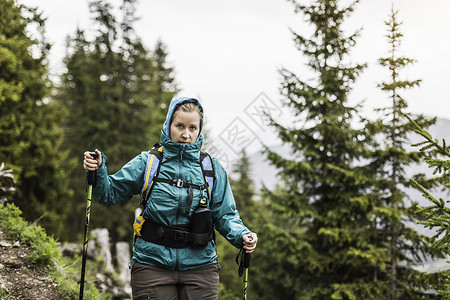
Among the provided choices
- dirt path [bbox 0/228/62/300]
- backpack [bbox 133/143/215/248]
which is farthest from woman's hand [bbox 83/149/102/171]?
dirt path [bbox 0/228/62/300]

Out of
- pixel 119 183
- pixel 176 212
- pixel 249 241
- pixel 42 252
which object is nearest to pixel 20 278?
pixel 42 252

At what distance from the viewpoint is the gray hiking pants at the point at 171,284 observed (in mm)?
2850

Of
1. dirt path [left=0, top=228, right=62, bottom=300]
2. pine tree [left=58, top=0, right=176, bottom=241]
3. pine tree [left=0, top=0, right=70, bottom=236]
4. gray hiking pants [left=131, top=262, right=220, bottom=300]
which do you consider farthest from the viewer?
pine tree [left=58, top=0, right=176, bottom=241]

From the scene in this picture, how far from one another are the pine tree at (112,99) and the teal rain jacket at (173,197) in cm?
1863

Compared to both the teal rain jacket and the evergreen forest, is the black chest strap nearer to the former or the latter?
the teal rain jacket

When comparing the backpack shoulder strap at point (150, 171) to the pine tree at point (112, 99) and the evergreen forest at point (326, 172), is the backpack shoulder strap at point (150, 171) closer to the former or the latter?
the evergreen forest at point (326, 172)

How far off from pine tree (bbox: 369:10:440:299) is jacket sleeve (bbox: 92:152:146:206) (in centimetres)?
831

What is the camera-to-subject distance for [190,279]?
295cm

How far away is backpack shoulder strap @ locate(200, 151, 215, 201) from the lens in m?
3.20

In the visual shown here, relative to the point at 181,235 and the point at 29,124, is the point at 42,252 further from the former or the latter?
the point at 29,124

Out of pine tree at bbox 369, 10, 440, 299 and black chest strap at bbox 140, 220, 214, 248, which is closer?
black chest strap at bbox 140, 220, 214, 248

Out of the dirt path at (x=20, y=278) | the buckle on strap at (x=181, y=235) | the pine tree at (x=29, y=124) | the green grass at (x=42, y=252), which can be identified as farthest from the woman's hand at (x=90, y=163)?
the pine tree at (x=29, y=124)

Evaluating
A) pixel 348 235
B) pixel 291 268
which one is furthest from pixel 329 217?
pixel 291 268

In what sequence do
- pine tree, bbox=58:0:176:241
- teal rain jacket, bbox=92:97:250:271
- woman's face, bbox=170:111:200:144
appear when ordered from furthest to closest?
pine tree, bbox=58:0:176:241 < woman's face, bbox=170:111:200:144 < teal rain jacket, bbox=92:97:250:271
